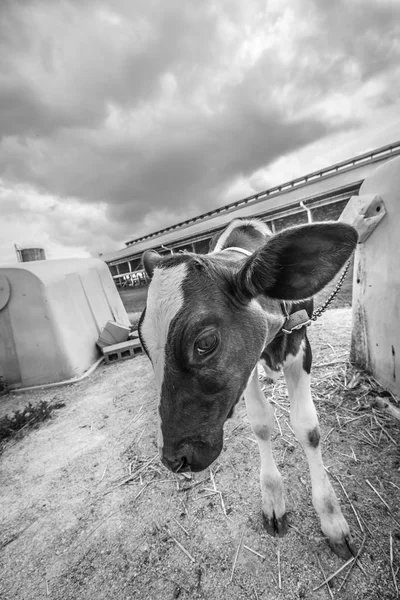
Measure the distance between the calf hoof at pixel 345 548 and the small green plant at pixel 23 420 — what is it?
407 cm

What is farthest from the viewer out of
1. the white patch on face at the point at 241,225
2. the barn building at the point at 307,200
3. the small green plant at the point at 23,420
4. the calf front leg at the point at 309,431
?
the barn building at the point at 307,200

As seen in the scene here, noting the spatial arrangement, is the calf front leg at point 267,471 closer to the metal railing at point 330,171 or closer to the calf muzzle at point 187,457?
the calf muzzle at point 187,457

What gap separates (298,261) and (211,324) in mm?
551

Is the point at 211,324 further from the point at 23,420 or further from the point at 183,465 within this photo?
the point at 23,420

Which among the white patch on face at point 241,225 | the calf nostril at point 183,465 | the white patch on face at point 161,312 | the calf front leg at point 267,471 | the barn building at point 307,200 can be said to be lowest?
the calf front leg at point 267,471

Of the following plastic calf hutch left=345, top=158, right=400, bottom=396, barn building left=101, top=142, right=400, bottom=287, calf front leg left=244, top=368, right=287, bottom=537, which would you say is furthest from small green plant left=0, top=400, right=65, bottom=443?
barn building left=101, top=142, right=400, bottom=287

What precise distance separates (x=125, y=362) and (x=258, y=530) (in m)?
4.65

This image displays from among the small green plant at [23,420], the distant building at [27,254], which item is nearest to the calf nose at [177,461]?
the small green plant at [23,420]

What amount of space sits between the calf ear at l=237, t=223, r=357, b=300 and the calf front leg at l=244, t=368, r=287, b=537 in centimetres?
63

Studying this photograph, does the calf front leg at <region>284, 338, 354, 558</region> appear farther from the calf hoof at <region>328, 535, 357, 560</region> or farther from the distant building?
the distant building

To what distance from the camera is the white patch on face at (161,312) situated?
120 cm

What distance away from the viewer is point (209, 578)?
1.59 m

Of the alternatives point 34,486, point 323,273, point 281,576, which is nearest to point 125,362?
point 34,486

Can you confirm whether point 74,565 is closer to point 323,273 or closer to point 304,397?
point 304,397
